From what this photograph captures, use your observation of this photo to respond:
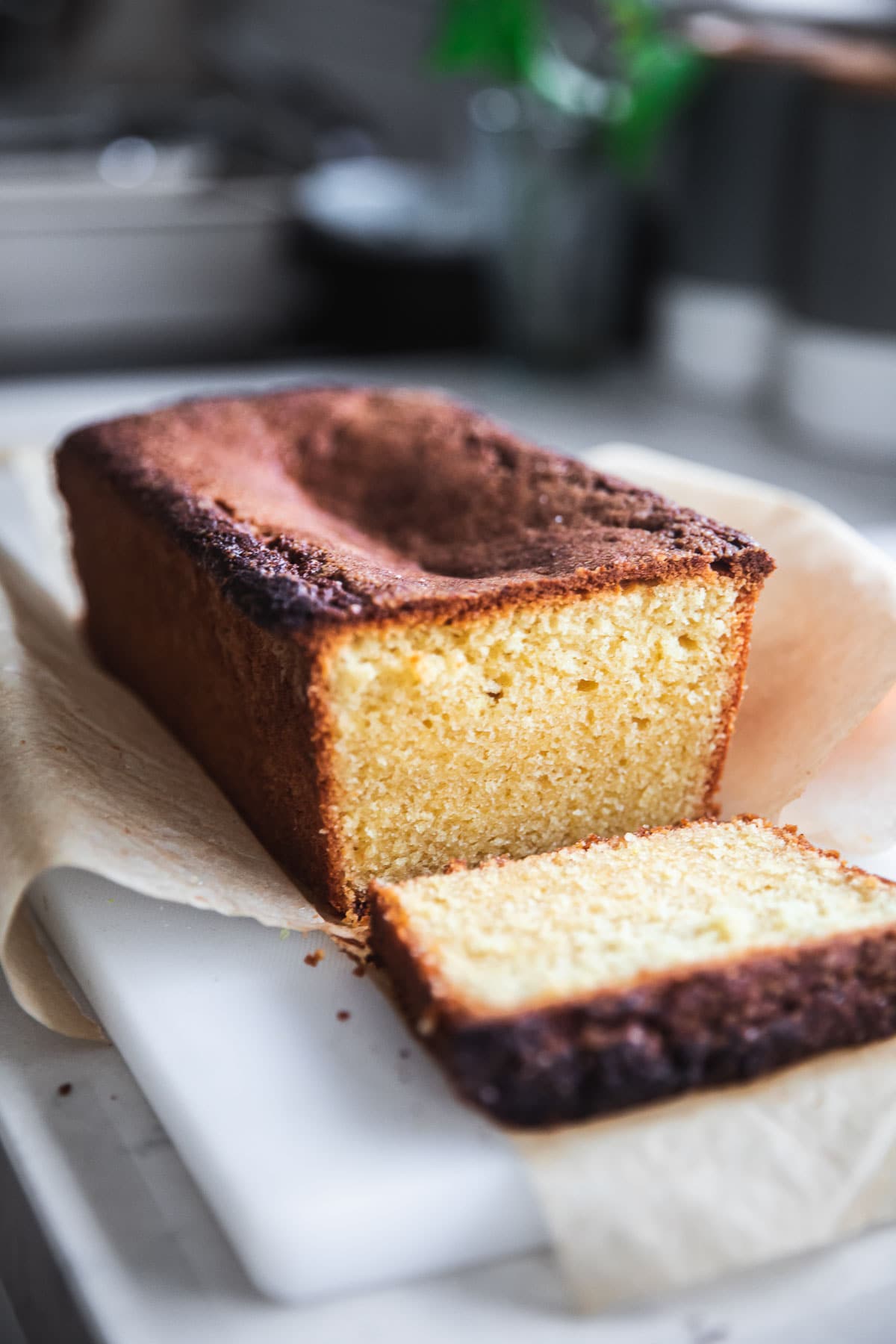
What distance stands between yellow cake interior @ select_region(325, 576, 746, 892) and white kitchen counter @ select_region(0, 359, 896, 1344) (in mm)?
380

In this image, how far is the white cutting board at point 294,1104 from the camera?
1.09 m

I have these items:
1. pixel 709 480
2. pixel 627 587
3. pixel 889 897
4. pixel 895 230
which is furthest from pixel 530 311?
pixel 889 897

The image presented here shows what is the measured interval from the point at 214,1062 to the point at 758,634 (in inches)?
38.3

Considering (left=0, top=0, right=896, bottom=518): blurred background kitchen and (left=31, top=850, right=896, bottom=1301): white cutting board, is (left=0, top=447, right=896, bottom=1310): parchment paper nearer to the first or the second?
(left=31, top=850, right=896, bottom=1301): white cutting board

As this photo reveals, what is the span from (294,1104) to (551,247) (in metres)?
2.76

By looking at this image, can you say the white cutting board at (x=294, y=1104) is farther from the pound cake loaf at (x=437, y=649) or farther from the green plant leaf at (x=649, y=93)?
the green plant leaf at (x=649, y=93)

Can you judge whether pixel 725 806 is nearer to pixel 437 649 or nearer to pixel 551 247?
pixel 437 649

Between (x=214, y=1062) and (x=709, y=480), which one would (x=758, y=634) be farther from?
(x=214, y=1062)

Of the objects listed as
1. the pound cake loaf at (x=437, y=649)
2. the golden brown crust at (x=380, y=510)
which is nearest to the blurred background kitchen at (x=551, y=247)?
the golden brown crust at (x=380, y=510)

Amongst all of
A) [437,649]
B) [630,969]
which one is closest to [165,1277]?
[630,969]

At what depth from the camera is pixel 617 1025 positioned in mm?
1168

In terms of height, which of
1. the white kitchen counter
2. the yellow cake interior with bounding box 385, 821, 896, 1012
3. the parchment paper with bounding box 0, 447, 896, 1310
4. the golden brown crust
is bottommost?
the white kitchen counter

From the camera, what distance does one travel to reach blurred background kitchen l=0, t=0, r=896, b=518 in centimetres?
315

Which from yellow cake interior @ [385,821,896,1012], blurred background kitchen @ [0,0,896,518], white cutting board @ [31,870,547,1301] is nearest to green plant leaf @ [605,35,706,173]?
blurred background kitchen @ [0,0,896,518]
